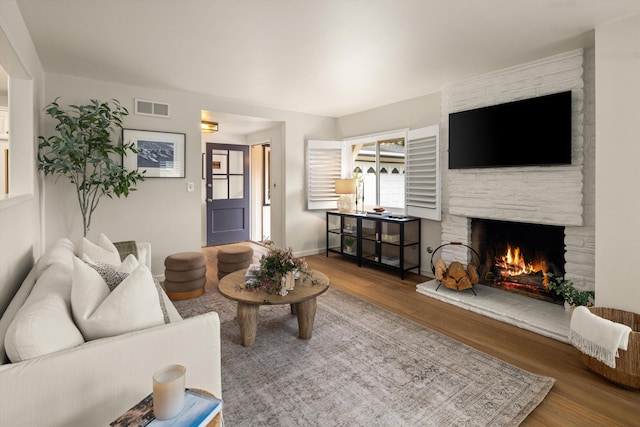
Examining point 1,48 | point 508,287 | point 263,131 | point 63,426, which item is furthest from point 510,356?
point 263,131

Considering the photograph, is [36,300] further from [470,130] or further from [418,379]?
[470,130]

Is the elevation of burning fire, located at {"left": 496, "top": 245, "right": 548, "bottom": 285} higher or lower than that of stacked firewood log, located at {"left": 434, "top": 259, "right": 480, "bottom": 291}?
higher

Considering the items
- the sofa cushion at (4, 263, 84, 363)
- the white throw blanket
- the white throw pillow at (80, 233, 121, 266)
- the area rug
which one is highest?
the white throw pillow at (80, 233, 121, 266)

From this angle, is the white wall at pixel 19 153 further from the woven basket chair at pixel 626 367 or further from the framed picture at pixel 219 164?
the woven basket chair at pixel 626 367

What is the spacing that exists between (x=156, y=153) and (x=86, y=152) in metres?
0.81

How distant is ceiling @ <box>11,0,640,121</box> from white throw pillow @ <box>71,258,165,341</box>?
73.6 inches

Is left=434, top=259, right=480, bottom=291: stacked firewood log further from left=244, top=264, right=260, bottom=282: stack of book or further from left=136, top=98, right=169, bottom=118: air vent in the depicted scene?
left=136, top=98, right=169, bottom=118: air vent

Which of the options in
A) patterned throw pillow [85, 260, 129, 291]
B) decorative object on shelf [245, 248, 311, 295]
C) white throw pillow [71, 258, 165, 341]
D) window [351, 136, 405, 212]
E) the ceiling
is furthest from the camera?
window [351, 136, 405, 212]

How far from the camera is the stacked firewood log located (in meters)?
3.66

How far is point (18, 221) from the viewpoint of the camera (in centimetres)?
222

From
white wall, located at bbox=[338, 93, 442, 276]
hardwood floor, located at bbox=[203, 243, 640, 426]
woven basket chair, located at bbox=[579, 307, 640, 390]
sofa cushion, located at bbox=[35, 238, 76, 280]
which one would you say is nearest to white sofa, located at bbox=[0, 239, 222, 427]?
sofa cushion, located at bbox=[35, 238, 76, 280]

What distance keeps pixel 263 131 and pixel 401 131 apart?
113 inches

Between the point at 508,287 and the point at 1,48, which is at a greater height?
the point at 1,48

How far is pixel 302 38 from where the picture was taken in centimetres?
273
